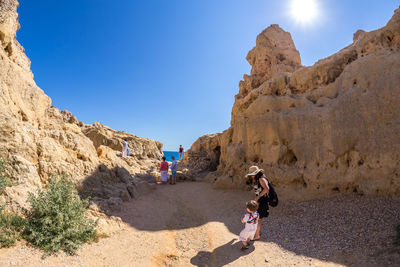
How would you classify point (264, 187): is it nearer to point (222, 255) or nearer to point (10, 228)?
point (222, 255)

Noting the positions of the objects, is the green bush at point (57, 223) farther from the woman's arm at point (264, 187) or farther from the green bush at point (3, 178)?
the woman's arm at point (264, 187)

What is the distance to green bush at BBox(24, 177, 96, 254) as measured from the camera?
428 centimetres

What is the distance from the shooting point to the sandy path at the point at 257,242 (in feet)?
13.8

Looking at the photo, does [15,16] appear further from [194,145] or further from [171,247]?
[194,145]

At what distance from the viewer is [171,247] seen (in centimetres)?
578

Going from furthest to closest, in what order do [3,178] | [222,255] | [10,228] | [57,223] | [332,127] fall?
[332,127], [222,255], [3,178], [57,223], [10,228]

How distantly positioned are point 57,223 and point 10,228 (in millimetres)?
819

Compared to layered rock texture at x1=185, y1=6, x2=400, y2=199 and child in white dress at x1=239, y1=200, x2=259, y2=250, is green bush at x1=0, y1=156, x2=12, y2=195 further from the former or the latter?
layered rock texture at x1=185, y1=6, x2=400, y2=199

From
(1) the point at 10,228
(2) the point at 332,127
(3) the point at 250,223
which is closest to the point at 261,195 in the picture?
(3) the point at 250,223

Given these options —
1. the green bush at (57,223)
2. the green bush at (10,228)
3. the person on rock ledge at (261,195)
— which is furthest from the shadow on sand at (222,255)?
the green bush at (10,228)

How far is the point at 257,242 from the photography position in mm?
5566

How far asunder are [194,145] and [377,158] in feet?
73.1

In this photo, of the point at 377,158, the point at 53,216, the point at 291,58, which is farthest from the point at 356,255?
the point at 291,58

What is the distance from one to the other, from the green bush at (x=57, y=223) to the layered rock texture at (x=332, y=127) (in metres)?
7.70
